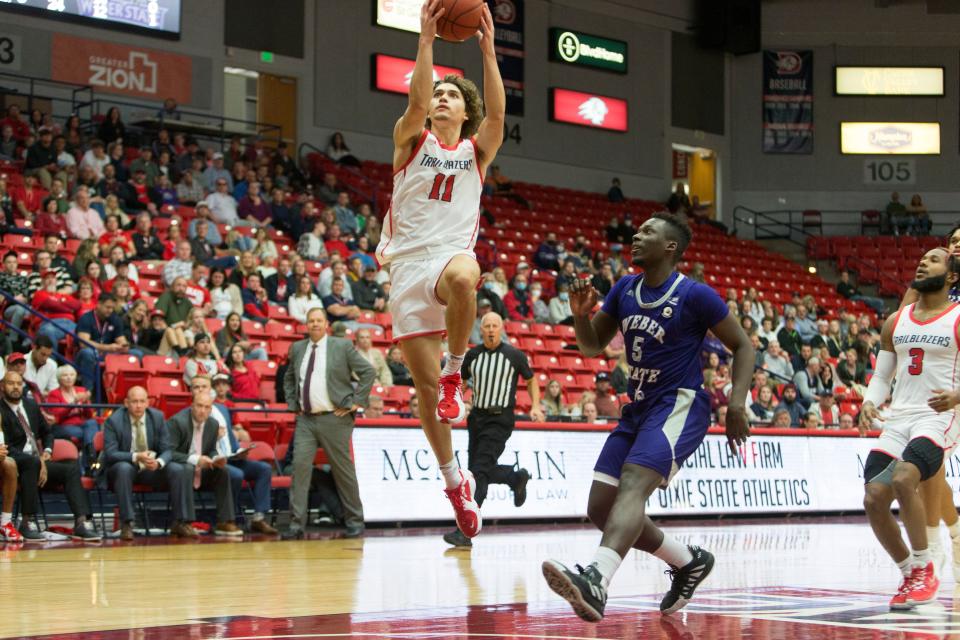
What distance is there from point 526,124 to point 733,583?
22.2 metres

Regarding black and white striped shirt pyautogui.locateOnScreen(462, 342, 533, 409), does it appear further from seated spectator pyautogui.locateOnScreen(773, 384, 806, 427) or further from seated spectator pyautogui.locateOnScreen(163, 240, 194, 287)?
seated spectator pyautogui.locateOnScreen(773, 384, 806, 427)

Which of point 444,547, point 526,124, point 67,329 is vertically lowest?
point 444,547

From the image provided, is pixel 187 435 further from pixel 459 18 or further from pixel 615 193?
pixel 615 193

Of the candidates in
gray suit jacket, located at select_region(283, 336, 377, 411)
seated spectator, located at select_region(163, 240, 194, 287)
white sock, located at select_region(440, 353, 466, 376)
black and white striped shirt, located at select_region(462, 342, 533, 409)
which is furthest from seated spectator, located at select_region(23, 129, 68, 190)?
white sock, located at select_region(440, 353, 466, 376)

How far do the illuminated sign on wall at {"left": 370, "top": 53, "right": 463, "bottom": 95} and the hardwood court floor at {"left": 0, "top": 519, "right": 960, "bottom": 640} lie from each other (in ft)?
54.9

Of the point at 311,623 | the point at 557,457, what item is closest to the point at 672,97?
the point at 557,457

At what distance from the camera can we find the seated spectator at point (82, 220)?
15.6m

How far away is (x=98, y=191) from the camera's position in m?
17.2

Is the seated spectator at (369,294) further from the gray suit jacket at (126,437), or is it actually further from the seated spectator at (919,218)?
the seated spectator at (919,218)

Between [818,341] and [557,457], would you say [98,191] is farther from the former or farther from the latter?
[818,341]

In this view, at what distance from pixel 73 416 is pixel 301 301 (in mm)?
4473

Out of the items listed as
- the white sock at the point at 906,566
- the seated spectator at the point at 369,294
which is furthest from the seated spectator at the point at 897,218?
the white sock at the point at 906,566

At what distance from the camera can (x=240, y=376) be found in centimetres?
1332

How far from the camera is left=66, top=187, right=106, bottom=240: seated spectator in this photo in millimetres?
15602
